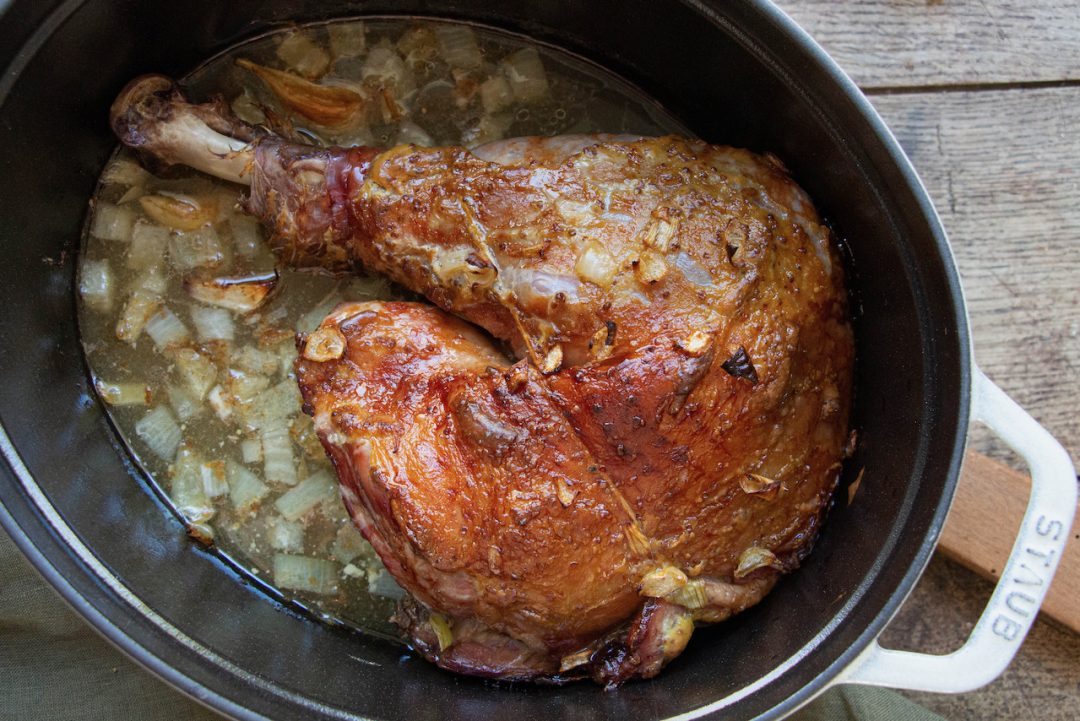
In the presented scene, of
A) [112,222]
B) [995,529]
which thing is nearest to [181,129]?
[112,222]

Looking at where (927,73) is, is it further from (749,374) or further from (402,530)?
(402,530)

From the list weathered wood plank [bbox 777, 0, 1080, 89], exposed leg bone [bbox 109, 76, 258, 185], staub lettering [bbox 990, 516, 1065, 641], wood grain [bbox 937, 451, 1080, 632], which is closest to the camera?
staub lettering [bbox 990, 516, 1065, 641]

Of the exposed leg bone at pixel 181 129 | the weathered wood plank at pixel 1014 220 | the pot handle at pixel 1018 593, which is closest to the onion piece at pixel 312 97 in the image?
the exposed leg bone at pixel 181 129

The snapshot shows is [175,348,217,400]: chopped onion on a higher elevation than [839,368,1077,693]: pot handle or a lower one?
higher

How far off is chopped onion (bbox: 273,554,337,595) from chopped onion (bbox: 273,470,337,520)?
90mm

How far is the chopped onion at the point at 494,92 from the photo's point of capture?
6.22 ft

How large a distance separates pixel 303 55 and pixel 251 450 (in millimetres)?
826

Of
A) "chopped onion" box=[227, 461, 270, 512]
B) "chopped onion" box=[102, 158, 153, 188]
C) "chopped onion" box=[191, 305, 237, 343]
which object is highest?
"chopped onion" box=[102, 158, 153, 188]

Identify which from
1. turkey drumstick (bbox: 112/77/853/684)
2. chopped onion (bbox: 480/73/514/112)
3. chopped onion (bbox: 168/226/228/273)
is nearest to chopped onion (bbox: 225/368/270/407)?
chopped onion (bbox: 168/226/228/273)

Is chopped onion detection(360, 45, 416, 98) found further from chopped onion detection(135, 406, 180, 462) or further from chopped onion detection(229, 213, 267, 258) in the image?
chopped onion detection(135, 406, 180, 462)

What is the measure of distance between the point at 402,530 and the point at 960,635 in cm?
125

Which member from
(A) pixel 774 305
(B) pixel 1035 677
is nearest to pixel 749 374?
(A) pixel 774 305

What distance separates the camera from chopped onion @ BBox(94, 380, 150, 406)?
6.09 feet

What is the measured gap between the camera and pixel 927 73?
6.33 feet
